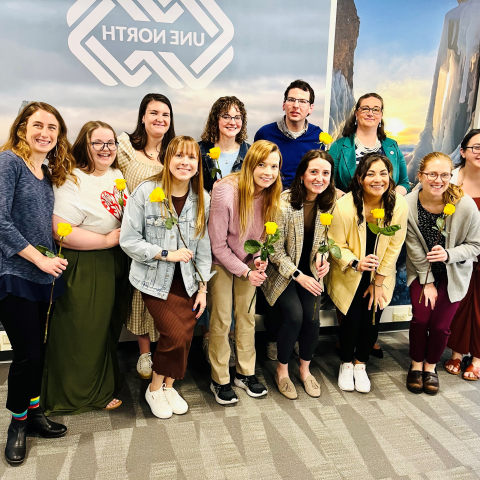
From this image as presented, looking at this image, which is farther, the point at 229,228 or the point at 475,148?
the point at 475,148

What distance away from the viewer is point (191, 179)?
2.35 m

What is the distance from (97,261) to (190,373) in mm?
1113

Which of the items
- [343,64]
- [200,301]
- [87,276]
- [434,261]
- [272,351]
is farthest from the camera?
[343,64]

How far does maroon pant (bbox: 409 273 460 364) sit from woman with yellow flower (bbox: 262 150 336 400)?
0.71 meters

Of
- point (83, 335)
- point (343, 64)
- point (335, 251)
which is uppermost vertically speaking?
point (343, 64)

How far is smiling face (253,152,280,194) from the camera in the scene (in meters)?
2.31

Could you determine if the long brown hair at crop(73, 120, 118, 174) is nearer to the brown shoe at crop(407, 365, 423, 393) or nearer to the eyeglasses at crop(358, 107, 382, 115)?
the eyeglasses at crop(358, 107, 382, 115)

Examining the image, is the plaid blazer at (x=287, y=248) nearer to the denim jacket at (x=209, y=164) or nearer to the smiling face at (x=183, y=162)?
the denim jacket at (x=209, y=164)

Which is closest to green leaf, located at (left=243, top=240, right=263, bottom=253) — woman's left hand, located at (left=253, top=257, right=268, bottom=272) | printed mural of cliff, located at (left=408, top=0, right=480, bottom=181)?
woman's left hand, located at (left=253, top=257, right=268, bottom=272)

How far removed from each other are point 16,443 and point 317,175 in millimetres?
2077

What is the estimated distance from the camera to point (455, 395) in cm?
278

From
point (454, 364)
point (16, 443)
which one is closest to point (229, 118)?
point (16, 443)

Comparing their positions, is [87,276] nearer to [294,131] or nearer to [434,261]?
[294,131]

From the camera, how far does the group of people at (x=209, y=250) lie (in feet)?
6.73
